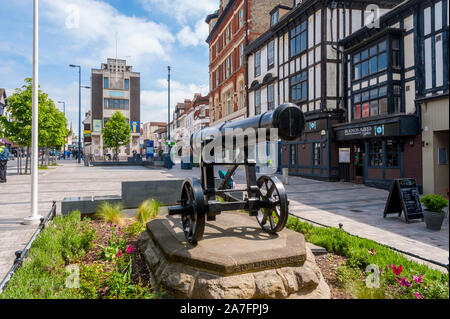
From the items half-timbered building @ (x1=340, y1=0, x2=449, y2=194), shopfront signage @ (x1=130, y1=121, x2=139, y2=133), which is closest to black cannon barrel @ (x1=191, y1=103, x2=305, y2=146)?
half-timbered building @ (x1=340, y1=0, x2=449, y2=194)

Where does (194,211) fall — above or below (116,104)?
below

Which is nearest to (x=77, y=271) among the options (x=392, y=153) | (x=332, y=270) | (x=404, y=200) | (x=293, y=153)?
(x=332, y=270)

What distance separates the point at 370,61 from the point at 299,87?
535 cm

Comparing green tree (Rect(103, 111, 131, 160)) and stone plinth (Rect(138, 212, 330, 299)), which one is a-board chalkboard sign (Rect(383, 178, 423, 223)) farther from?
green tree (Rect(103, 111, 131, 160))

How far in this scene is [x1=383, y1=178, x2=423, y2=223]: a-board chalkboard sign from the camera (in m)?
7.78

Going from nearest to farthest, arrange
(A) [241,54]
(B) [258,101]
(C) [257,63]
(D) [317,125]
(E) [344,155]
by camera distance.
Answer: (E) [344,155]
(D) [317,125]
(B) [258,101]
(C) [257,63]
(A) [241,54]

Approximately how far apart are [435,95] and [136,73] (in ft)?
199

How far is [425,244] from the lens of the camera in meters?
5.90

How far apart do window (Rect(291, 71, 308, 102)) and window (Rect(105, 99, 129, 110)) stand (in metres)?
49.3

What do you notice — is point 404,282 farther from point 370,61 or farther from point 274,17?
point 274,17

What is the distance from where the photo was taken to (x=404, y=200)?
7.81 m

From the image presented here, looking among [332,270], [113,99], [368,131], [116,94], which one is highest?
[116,94]
